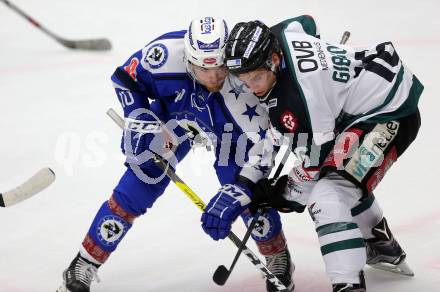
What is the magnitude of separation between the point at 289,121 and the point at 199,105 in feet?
1.64

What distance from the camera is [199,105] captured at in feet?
10.2

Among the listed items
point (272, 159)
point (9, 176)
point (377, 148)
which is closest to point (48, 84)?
point (9, 176)

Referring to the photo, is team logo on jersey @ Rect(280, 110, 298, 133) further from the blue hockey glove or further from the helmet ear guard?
the blue hockey glove

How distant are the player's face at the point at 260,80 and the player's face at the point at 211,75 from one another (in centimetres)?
13

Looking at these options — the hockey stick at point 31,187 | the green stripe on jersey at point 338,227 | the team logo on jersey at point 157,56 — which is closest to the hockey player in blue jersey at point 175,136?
the team logo on jersey at point 157,56

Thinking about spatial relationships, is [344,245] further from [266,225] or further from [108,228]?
[108,228]

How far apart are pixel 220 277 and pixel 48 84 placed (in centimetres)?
314

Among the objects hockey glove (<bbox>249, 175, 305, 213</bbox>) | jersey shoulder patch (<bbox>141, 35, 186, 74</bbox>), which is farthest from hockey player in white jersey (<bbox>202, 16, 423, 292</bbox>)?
jersey shoulder patch (<bbox>141, 35, 186, 74</bbox>)

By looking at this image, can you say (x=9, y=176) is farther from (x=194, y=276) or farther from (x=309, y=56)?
(x=309, y=56)

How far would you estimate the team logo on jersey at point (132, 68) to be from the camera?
311 cm

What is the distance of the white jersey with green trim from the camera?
107 inches

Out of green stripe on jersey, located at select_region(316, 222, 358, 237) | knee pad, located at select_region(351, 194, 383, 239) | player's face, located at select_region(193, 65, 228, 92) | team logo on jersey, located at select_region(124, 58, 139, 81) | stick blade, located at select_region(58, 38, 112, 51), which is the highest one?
player's face, located at select_region(193, 65, 228, 92)

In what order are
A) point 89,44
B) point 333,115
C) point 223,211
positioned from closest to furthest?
point 333,115
point 223,211
point 89,44

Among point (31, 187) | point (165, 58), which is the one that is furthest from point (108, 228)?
point (165, 58)
